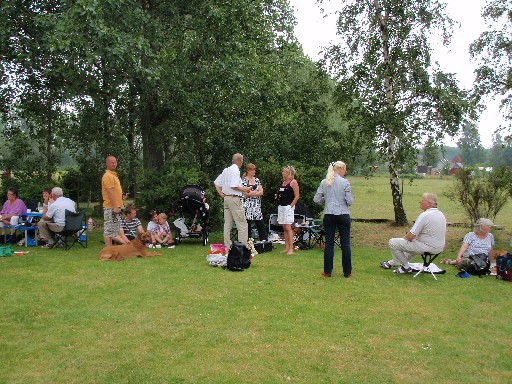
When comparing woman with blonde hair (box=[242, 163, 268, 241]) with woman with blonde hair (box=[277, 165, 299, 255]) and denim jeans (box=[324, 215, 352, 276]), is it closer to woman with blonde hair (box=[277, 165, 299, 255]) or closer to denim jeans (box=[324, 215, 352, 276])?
woman with blonde hair (box=[277, 165, 299, 255])

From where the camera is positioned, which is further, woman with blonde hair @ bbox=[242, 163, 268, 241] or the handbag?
woman with blonde hair @ bbox=[242, 163, 268, 241]

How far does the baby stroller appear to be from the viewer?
10.6 meters

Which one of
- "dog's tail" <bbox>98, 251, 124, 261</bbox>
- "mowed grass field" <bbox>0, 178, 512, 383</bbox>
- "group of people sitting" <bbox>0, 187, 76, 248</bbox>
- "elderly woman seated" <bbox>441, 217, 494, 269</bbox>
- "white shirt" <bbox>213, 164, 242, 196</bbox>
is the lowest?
"mowed grass field" <bbox>0, 178, 512, 383</bbox>

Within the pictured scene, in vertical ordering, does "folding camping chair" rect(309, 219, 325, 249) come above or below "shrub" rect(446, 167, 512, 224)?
below

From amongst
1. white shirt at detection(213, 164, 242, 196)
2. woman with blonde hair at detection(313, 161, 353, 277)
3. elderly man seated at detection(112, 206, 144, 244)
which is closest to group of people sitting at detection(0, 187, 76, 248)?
elderly man seated at detection(112, 206, 144, 244)

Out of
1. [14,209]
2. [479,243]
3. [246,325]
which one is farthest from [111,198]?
[479,243]

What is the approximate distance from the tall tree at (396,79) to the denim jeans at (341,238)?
20.4 feet

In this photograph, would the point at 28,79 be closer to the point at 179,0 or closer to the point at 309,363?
the point at 179,0

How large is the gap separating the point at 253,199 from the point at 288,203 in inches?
31.1

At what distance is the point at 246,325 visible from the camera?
5453mm

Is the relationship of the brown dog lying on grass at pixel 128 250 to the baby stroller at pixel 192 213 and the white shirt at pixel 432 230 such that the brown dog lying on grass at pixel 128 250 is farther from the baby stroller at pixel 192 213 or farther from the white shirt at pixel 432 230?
the white shirt at pixel 432 230

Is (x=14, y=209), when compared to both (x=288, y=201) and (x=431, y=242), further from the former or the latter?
(x=431, y=242)

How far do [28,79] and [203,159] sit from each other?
469 cm

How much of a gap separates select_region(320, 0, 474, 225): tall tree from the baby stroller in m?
5.28
